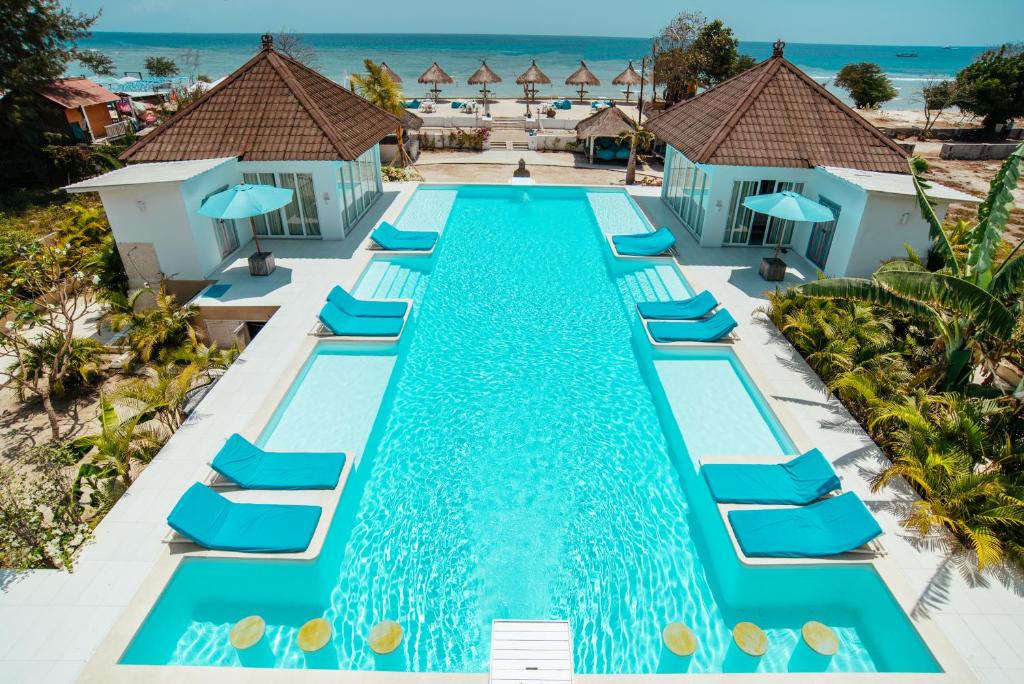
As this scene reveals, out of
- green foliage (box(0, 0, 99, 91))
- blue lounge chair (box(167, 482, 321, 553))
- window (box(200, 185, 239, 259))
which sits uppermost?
green foliage (box(0, 0, 99, 91))

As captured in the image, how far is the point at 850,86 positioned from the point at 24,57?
62650mm

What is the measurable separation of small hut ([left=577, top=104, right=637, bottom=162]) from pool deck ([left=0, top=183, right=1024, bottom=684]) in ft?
57.0

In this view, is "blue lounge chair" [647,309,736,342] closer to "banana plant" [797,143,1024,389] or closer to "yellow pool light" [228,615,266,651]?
"banana plant" [797,143,1024,389]

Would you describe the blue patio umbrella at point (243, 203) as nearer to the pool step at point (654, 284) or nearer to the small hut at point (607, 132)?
the pool step at point (654, 284)

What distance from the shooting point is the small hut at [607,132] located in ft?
91.7

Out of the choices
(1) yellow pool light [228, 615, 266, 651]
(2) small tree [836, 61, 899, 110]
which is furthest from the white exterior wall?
(2) small tree [836, 61, 899, 110]

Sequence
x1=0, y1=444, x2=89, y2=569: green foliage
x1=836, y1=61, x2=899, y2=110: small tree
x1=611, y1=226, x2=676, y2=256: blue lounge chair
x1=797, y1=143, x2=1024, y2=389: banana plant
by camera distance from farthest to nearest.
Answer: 1. x1=836, y1=61, x2=899, y2=110: small tree
2. x1=611, y1=226, x2=676, y2=256: blue lounge chair
3. x1=797, y1=143, x2=1024, y2=389: banana plant
4. x1=0, y1=444, x2=89, y2=569: green foliage

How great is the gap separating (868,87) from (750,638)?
61105 mm

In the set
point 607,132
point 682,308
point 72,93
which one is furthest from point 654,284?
point 72,93

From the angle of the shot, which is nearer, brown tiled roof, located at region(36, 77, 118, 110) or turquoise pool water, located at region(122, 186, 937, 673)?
turquoise pool water, located at region(122, 186, 937, 673)

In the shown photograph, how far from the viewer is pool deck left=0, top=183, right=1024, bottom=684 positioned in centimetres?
645

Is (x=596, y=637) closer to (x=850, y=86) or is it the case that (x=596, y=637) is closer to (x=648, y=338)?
(x=648, y=338)

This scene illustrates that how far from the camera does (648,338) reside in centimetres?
1295

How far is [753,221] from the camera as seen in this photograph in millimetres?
17781
